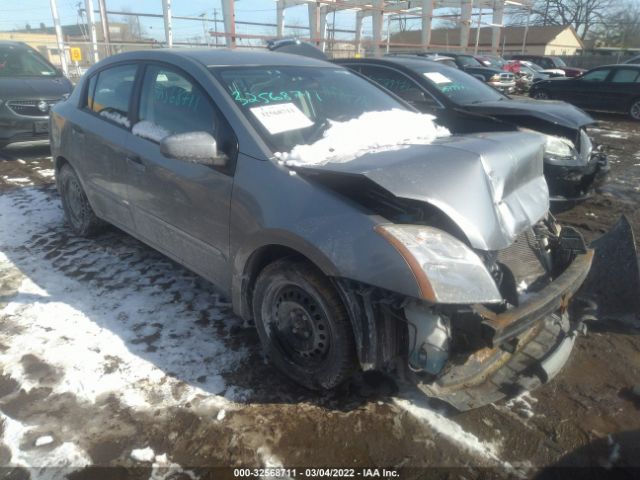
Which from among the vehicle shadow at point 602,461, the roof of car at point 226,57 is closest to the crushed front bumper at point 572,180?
the roof of car at point 226,57

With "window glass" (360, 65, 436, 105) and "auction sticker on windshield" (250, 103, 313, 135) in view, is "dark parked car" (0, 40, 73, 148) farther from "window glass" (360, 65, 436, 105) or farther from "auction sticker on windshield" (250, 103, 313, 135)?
"auction sticker on windshield" (250, 103, 313, 135)

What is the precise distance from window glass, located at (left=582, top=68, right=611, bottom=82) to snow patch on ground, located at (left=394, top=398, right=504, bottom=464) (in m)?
14.3

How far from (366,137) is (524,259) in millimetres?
1153

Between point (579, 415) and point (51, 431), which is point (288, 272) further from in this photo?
point (579, 415)

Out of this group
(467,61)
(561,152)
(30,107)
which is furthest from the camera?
(467,61)

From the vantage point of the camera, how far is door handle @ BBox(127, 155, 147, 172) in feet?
10.5

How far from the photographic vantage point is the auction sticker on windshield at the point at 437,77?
6.14 m

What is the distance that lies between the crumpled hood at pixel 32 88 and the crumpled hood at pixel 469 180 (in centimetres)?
694

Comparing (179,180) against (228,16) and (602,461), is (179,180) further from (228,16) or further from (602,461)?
(228,16)

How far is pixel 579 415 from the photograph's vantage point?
245 cm

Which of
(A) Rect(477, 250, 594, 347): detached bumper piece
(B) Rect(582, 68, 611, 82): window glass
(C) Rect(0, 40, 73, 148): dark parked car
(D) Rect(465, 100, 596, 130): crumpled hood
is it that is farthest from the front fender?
(B) Rect(582, 68, 611, 82): window glass

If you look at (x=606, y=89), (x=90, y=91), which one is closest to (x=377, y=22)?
(x=606, y=89)

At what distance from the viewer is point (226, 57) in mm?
3201

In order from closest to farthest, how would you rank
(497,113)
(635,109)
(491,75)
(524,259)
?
(524,259) < (497,113) < (635,109) < (491,75)
